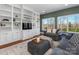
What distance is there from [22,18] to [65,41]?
3.73 feet

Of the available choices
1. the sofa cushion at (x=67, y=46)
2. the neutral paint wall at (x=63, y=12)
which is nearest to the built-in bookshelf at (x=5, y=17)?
the neutral paint wall at (x=63, y=12)

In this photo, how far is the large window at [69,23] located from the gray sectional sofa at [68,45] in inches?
5.3

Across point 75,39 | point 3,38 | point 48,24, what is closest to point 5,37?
point 3,38

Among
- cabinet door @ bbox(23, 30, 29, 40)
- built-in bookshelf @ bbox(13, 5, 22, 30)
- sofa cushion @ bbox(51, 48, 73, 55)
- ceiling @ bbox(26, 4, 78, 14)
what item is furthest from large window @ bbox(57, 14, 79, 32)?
built-in bookshelf @ bbox(13, 5, 22, 30)

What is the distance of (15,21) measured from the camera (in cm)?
225

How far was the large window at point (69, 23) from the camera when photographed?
2.16 metres

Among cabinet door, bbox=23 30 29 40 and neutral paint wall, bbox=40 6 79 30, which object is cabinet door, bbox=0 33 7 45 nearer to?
cabinet door, bbox=23 30 29 40

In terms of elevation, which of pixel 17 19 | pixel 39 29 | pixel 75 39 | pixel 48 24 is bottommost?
pixel 75 39

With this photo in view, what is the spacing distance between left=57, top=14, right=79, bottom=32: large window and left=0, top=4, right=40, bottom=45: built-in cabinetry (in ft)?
1.82

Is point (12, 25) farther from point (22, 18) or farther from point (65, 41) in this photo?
point (65, 41)

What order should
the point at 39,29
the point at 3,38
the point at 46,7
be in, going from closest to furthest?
1. the point at 3,38
2. the point at 46,7
3. the point at 39,29

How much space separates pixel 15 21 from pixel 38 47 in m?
0.81

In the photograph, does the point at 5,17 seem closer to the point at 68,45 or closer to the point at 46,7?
the point at 46,7
